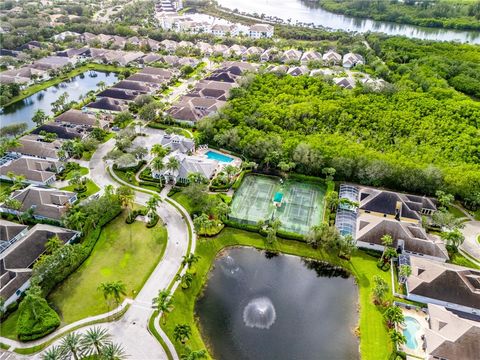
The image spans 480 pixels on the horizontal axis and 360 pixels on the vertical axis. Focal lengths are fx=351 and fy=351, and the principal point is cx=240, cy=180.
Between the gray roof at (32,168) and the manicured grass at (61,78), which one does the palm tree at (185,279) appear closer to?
the gray roof at (32,168)

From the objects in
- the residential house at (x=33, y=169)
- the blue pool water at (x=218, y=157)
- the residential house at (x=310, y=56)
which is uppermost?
the residential house at (x=310, y=56)

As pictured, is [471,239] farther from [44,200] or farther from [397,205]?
[44,200]

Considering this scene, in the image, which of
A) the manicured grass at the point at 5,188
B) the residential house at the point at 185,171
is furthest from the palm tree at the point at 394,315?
the manicured grass at the point at 5,188

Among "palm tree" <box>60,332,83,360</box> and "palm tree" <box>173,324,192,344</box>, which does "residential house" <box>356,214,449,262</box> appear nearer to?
"palm tree" <box>173,324,192,344</box>

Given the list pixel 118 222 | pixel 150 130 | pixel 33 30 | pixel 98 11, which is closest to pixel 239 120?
pixel 150 130

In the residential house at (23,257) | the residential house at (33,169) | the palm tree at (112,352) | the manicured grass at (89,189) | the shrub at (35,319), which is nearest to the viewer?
the palm tree at (112,352)

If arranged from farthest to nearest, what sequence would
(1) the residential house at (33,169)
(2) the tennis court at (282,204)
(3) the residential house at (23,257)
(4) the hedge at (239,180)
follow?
(4) the hedge at (239,180) → (1) the residential house at (33,169) → (2) the tennis court at (282,204) → (3) the residential house at (23,257)

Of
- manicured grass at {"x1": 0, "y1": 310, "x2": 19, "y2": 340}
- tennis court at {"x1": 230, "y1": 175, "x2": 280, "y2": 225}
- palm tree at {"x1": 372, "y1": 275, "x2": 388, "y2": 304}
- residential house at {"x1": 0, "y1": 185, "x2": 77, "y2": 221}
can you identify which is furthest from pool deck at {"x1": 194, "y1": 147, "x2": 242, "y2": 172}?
manicured grass at {"x1": 0, "y1": 310, "x2": 19, "y2": 340}

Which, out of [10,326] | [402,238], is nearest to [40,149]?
[10,326]
